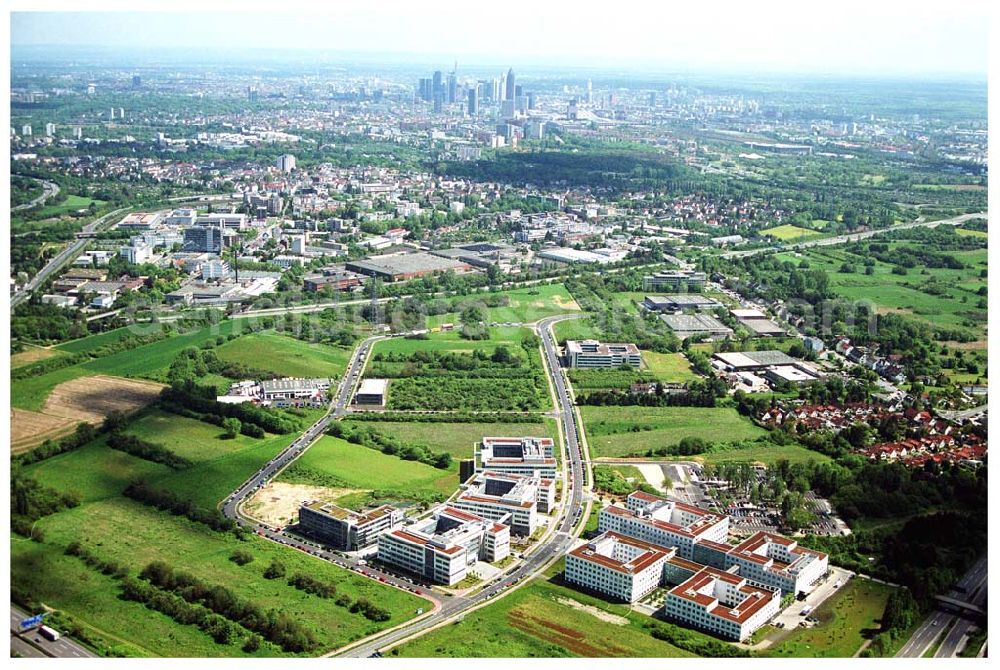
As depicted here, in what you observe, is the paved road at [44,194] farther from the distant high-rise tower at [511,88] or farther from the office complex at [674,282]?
the distant high-rise tower at [511,88]

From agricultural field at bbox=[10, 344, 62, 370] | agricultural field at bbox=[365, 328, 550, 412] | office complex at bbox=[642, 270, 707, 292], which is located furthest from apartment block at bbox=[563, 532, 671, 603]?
office complex at bbox=[642, 270, 707, 292]

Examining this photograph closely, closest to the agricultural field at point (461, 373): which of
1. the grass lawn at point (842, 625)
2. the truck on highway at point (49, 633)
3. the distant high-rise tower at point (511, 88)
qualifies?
the grass lawn at point (842, 625)

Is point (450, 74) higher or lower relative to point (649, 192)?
higher

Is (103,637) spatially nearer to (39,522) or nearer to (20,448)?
(39,522)

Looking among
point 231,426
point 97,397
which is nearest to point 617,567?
point 231,426

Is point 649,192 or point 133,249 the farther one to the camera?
point 649,192

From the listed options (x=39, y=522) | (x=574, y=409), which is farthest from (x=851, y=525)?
(x=39, y=522)
